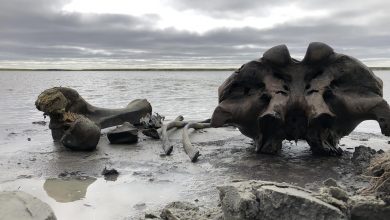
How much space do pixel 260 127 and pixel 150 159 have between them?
5.60 feet

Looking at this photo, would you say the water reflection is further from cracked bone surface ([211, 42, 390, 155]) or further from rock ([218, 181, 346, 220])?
cracked bone surface ([211, 42, 390, 155])

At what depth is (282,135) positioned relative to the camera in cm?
725

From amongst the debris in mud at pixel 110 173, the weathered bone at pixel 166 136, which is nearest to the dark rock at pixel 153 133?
the weathered bone at pixel 166 136

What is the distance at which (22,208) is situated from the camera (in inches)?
145

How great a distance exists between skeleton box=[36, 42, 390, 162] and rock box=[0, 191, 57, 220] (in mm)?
3601

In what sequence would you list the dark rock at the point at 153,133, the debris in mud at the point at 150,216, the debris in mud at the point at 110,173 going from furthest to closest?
the dark rock at the point at 153,133 < the debris in mud at the point at 110,173 < the debris in mud at the point at 150,216

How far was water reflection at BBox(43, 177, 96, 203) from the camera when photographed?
17.4 feet

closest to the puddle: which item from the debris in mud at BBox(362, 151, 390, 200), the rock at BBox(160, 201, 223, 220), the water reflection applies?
the water reflection

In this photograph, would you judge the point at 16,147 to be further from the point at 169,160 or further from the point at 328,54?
the point at 328,54

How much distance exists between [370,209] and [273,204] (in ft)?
2.36

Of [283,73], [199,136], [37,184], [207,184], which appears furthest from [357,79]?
[37,184]

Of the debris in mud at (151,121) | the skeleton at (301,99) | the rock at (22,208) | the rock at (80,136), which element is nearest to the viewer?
the rock at (22,208)

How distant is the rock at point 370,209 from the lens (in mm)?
3652

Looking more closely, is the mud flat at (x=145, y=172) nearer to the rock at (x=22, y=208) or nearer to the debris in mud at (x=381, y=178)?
the rock at (x=22, y=208)
